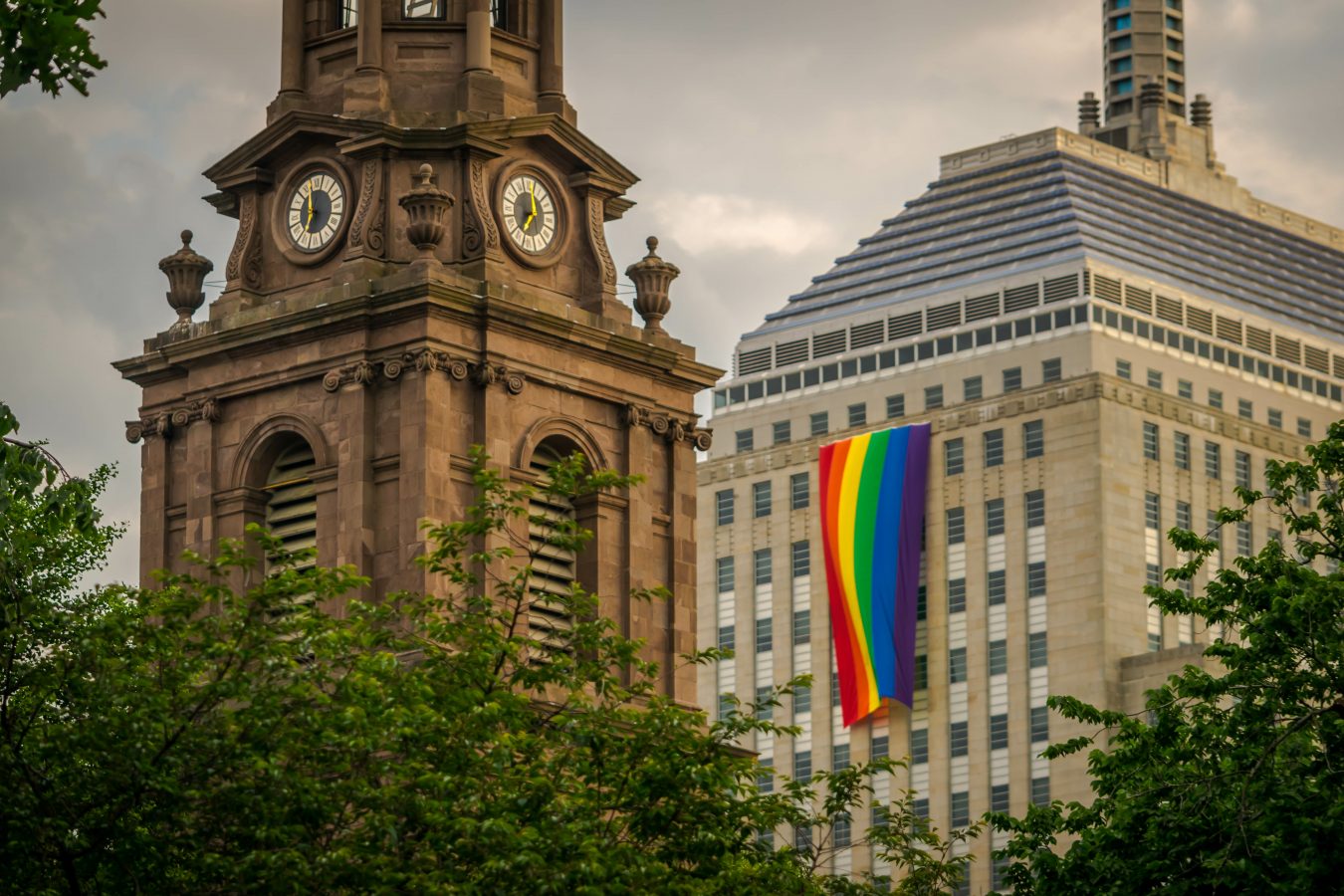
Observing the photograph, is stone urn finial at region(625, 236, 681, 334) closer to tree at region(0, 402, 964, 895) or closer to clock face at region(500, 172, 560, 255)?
clock face at region(500, 172, 560, 255)

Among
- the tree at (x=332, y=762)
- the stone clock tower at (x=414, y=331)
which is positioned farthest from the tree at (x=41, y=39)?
the stone clock tower at (x=414, y=331)

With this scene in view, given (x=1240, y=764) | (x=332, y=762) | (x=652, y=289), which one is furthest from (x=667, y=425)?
(x=332, y=762)

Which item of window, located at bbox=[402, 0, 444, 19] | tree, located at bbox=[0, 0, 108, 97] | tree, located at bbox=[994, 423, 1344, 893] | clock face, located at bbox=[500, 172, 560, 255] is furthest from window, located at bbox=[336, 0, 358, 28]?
tree, located at bbox=[0, 0, 108, 97]

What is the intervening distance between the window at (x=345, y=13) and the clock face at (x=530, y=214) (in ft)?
17.6

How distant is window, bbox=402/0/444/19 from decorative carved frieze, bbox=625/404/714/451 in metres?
9.25

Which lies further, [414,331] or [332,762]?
[414,331]

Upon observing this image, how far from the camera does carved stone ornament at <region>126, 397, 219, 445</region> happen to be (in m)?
75.6

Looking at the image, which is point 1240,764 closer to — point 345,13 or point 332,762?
point 332,762

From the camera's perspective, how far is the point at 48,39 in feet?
124

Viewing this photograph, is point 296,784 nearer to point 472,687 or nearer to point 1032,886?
point 472,687

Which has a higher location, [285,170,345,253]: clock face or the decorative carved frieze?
[285,170,345,253]: clock face

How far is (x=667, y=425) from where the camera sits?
250 ft

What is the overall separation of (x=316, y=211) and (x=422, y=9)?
492cm

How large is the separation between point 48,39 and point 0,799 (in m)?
14.2
